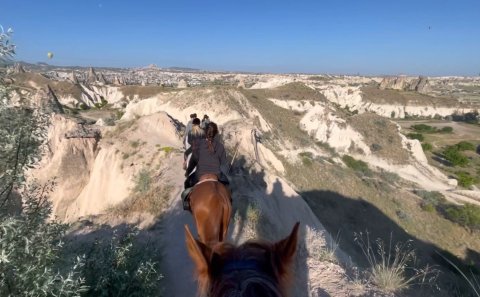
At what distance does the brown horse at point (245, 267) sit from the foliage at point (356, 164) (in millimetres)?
32095

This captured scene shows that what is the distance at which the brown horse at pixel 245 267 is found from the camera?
1667mm

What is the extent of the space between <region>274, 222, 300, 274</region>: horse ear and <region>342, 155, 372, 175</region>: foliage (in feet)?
105

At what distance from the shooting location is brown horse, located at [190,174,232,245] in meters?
6.52

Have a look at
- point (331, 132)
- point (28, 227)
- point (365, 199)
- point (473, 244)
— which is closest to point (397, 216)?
point (365, 199)

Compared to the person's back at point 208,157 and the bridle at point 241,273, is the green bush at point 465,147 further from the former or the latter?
the bridle at point 241,273

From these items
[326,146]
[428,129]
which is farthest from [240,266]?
[428,129]

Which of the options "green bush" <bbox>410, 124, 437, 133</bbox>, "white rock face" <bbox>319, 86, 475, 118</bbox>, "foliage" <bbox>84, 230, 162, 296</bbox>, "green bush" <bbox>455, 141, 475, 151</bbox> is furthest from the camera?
"white rock face" <bbox>319, 86, 475, 118</bbox>

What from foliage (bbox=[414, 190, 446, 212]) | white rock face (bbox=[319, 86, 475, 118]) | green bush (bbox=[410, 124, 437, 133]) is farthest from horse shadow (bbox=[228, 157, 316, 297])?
white rock face (bbox=[319, 86, 475, 118])

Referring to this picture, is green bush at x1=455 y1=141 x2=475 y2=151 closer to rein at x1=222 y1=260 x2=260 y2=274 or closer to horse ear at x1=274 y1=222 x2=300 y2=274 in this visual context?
horse ear at x1=274 y1=222 x2=300 y2=274

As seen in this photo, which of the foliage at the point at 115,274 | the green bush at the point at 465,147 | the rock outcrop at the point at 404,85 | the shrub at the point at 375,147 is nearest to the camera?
the foliage at the point at 115,274

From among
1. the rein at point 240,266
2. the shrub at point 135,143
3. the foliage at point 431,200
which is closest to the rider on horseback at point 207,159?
the rein at point 240,266

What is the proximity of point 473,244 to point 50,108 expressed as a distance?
27.6m

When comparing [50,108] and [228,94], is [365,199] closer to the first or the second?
[228,94]

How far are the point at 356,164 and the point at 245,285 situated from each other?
113ft
